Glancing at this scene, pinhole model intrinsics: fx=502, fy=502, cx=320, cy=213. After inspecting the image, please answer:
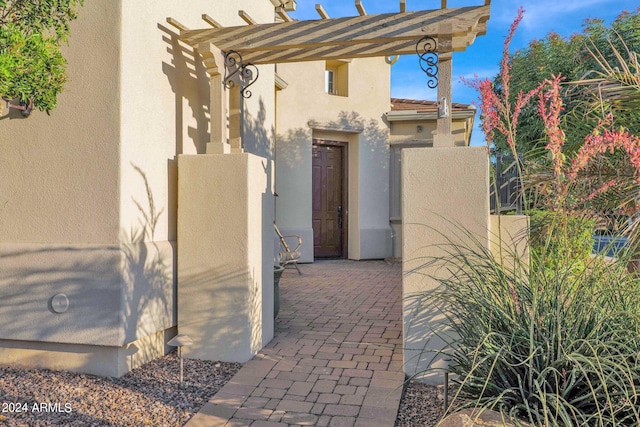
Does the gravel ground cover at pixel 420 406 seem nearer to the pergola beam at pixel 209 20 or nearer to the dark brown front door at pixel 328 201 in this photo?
the pergola beam at pixel 209 20

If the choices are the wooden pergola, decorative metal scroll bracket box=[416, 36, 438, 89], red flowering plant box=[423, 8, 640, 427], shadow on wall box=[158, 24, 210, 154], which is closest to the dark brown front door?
shadow on wall box=[158, 24, 210, 154]

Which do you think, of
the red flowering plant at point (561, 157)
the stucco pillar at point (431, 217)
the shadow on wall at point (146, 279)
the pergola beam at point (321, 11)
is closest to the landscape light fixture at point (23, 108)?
the shadow on wall at point (146, 279)

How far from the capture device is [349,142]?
10734 millimetres

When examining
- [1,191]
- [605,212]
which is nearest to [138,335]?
[1,191]

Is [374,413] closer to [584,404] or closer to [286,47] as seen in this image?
[584,404]

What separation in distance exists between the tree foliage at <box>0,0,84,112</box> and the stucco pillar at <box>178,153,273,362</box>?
1479 mm

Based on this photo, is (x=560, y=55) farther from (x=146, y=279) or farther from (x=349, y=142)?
(x=146, y=279)

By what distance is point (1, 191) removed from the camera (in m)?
3.84

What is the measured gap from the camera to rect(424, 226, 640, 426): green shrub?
220cm

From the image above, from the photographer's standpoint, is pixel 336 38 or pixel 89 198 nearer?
pixel 89 198

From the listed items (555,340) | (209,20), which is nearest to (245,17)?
(209,20)

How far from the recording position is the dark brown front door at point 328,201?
10508mm

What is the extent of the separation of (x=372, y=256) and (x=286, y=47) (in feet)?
22.9

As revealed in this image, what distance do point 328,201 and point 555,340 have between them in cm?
835
